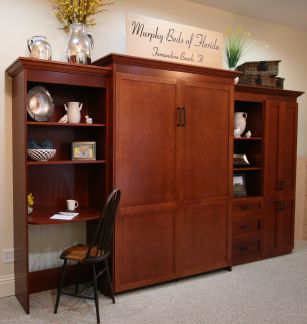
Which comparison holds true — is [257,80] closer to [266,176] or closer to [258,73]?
[258,73]

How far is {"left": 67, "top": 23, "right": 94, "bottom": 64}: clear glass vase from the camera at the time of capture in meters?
2.98

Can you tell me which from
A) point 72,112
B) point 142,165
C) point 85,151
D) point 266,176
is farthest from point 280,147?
point 72,112

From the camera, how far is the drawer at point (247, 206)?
3.86 meters

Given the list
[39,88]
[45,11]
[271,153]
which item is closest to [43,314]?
[39,88]

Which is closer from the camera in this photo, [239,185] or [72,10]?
[72,10]

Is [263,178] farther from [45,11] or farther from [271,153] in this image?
[45,11]

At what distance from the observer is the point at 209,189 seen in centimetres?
355

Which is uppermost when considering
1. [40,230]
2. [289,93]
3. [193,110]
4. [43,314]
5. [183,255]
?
[289,93]

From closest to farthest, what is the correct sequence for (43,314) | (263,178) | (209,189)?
(43,314), (209,189), (263,178)

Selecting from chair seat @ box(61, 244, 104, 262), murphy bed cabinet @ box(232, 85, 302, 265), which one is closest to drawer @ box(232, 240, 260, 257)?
murphy bed cabinet @ box(232, 85, 302, 265)

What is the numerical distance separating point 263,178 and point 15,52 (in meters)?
2.75

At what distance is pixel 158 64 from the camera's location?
10.3 feet

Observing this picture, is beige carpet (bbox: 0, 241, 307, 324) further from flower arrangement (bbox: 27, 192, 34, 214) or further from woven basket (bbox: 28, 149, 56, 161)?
woven basket (bbox: 28, 149, 56, 161)

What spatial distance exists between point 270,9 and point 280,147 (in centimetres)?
158
